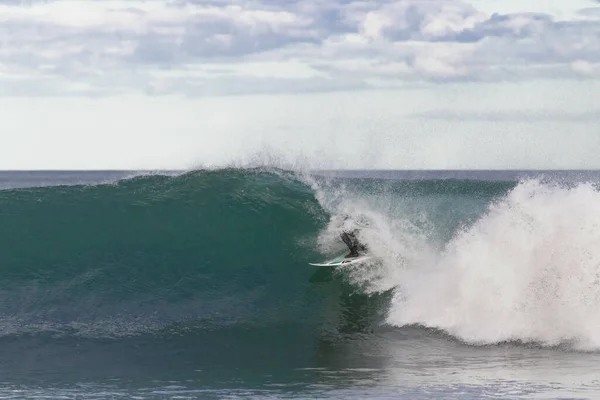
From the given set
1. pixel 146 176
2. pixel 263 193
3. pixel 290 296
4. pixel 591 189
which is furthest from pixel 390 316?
pixel 146 176

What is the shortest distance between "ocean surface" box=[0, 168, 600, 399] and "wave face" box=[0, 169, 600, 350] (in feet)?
0.13

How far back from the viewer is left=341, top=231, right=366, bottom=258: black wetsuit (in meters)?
16.0

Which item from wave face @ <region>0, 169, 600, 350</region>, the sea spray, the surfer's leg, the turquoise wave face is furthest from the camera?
A: the surfer's leg

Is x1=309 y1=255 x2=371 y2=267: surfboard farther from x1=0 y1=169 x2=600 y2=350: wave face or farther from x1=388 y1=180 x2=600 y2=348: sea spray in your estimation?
x1=388 y1=180 x2=600 y2=348: sea spray

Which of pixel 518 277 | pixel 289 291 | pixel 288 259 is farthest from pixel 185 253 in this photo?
pixel 518 277

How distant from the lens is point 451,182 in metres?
25.6

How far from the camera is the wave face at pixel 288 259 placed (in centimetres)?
1302

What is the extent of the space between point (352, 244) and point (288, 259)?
4.64ft

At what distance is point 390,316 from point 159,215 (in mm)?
6651

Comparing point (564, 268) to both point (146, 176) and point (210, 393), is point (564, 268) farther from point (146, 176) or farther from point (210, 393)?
point (146, 176)

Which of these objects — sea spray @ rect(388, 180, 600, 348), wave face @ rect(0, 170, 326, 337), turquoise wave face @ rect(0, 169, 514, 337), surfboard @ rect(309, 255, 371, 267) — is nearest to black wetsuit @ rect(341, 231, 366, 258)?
surfboard @ rect(309, 255, 371, 267)

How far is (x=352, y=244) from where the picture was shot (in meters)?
16.1

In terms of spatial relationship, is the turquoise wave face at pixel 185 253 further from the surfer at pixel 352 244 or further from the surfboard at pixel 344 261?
the surfer at pixel 352 244

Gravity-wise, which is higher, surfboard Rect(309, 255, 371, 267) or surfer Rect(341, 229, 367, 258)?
surfer Rect(341, 229, 367, 258)
